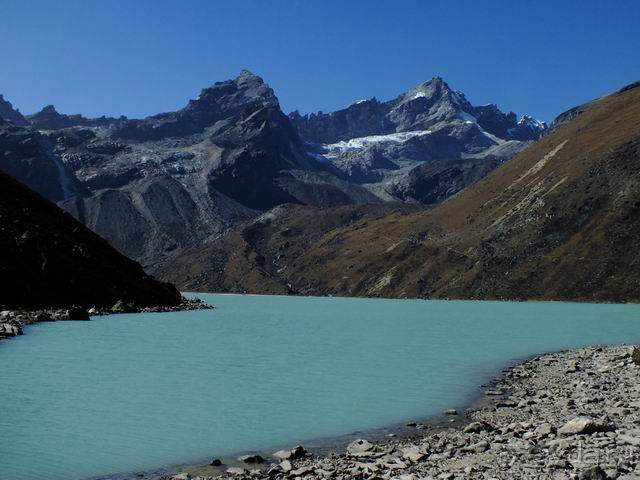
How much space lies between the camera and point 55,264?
101 metres

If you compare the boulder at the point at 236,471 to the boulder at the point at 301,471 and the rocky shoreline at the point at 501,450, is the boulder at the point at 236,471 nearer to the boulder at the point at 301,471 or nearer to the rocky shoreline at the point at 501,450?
the rocky shoreline at the point at 501,450

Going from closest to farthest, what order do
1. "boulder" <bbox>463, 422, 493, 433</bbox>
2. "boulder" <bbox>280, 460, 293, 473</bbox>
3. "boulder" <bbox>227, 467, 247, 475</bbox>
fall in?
"boulder" <bbox>280, 460, 293, 473</bbox> < "boulder" <bbox>227, 467, 247, 475</bbox> < "boulder" <bbox>463, 422, 493, 433</bbox>

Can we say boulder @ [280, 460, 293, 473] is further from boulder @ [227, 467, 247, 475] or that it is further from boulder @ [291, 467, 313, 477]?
boulder @ [227, 467, 247, 475]

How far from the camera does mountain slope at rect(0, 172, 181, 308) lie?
306 ft

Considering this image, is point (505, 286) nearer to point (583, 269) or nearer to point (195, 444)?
point (583, 269)

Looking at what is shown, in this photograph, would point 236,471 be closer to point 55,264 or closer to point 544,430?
point 544,430

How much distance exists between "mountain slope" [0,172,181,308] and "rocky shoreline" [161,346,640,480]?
79181 millimetres

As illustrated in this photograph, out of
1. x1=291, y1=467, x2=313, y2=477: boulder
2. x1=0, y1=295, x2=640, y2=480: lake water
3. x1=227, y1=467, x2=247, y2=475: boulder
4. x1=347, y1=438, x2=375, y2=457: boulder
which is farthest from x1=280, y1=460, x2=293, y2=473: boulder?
x1=0, y1=295, x2=640, y2=480: lake water

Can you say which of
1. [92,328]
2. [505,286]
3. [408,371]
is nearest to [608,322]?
[408,371]

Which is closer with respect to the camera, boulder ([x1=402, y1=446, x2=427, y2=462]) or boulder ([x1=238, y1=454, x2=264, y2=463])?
boulder ([x1=402, y1=446, x2=427, y2=462])

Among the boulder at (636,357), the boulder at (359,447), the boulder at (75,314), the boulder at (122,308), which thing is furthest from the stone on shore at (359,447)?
the boulder at (122,308)

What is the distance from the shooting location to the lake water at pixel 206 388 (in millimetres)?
23000

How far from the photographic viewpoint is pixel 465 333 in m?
78.5

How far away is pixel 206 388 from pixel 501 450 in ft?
65.5
